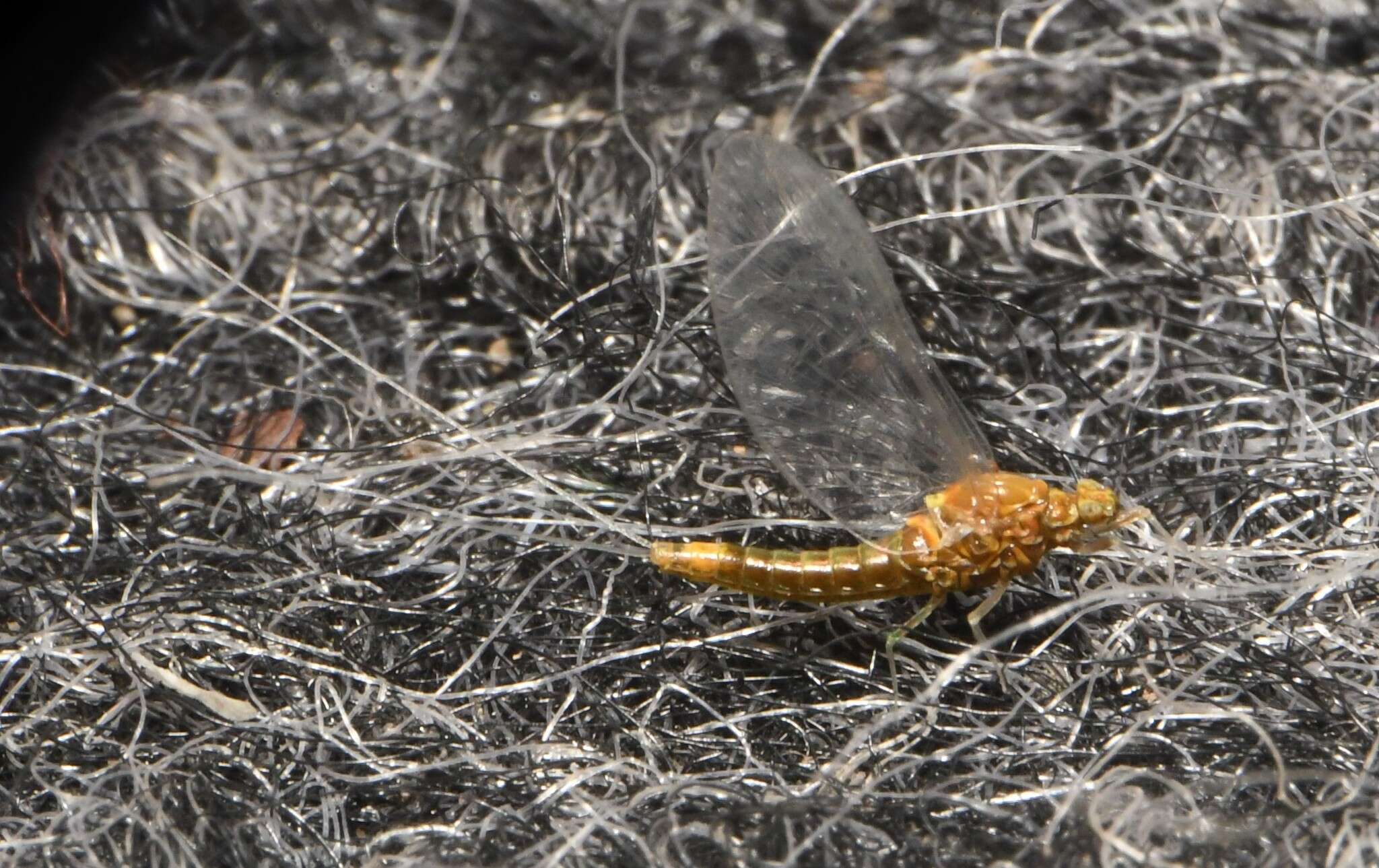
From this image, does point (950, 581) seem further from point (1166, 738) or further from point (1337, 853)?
point (1337, 853)

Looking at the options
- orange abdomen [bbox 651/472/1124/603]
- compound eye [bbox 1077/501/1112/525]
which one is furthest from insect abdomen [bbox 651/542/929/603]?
compound eye [bbox 1077/501/1112/525]

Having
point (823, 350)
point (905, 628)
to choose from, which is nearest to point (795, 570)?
point (905, 628)

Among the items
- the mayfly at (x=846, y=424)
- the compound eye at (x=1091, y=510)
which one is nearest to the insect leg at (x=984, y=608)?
the mayfly at (x=846, y=424)

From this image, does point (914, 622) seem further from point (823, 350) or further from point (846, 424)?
point (823, 350)

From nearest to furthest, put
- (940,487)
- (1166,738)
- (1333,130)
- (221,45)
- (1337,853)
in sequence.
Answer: (1337,853)
(1166,738)
(940,487)
(1333,130)
(221,45)

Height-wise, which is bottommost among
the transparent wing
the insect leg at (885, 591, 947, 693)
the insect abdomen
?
the insect leg at (885, 591, 947, 693)

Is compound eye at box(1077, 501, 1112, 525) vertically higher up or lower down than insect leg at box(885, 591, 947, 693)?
higher up

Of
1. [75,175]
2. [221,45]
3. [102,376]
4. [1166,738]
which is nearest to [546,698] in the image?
[1166,738]

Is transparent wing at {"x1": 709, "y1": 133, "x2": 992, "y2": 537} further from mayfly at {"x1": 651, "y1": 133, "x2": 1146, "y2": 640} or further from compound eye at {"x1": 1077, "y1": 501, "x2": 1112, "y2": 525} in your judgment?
compound eye at {"x1": 1077, "y1": 501, "x2": 1112, "y2": 525}
